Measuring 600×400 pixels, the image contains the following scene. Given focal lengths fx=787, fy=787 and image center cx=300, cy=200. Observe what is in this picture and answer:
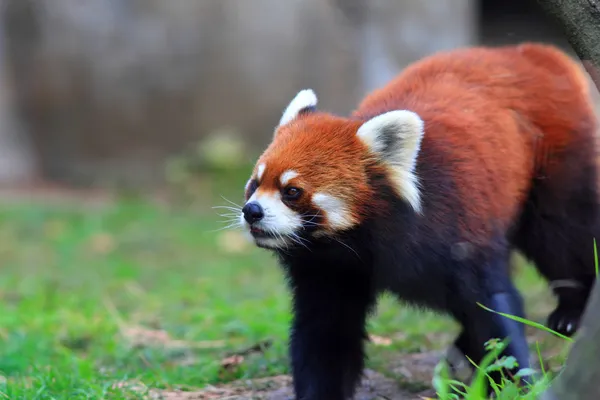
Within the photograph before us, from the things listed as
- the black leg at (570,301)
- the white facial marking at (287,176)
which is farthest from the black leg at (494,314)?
the white facial marking at (287,176)

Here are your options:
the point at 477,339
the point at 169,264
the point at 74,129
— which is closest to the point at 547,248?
the point at 477,339

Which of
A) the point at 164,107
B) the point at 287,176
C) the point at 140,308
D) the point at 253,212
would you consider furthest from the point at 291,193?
the point at 164,107

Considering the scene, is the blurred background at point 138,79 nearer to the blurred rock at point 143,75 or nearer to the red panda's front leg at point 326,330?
the blurred rock at point 143,75

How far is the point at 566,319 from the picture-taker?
388cm

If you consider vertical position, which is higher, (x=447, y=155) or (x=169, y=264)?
(x=447, y=155)

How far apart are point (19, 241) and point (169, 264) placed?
1740 mm

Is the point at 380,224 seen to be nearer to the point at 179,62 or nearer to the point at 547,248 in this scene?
the point at 547,248

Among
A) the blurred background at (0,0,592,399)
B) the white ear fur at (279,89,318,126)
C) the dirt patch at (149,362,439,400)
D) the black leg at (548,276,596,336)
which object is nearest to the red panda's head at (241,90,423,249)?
the white ear fur at (279,89,318,126)

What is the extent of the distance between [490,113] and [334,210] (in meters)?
0.96

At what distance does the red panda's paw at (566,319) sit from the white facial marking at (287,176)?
1.66 m

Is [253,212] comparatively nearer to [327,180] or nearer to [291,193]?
[291,193]

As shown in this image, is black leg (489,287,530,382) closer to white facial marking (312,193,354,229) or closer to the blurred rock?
white facial marking (312,193,354,229)

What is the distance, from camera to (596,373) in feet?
6.87

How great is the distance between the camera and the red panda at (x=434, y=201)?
3137mm
